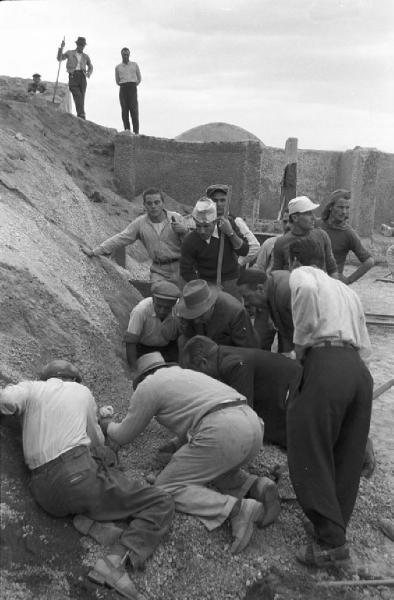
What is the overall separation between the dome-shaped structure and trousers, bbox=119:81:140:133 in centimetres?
716

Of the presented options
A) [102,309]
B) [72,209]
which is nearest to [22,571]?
[102,309]

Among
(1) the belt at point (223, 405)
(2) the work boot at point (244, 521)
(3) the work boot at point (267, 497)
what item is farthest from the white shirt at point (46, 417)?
(3) the work boot at point (267, 497)

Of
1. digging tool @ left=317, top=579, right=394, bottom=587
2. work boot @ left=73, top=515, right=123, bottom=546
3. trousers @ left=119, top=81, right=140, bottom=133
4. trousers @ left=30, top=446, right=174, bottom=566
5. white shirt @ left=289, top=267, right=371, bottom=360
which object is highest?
trousers @ left=119, top=81, right=140, bottom=133

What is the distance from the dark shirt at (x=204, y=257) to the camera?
5.79 m

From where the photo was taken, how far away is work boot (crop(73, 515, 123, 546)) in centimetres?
346

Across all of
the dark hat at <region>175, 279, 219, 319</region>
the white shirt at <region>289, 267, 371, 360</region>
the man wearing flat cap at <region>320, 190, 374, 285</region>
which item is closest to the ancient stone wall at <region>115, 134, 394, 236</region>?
the man wearing flat cap at <region>320, 190, 374, 285</region>

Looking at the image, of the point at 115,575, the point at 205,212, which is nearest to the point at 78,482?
the point at 115,575

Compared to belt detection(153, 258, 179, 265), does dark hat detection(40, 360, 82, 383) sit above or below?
below

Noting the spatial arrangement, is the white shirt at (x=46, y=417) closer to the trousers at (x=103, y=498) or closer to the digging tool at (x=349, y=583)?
the trousers at (x=103, y=498)

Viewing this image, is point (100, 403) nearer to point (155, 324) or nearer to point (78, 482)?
point (155, 324)

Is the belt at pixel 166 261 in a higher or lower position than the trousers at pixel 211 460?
higher

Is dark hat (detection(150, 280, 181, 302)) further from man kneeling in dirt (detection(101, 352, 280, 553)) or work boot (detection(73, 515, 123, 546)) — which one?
work boot (detection(73, 515, 123, 546))

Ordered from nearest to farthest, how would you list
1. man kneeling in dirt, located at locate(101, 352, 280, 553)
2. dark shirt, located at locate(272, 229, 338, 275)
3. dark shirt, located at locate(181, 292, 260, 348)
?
man kneeling in dirt, located at locate(101, 352, 280, 553)
dark shirt, located at locate(181, 292, 260, 348)
dark shirt, located at locate(272, 229, 338, 275)

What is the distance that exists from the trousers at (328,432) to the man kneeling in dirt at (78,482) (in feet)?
2.49
